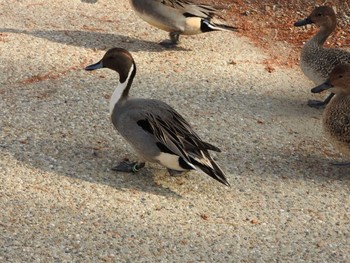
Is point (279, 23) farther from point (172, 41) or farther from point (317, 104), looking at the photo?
point (317, 104)

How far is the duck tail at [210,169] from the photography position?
4977 mm

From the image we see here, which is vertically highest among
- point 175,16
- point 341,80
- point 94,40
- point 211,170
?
point 341,80

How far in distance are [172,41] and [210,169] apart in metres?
3.18

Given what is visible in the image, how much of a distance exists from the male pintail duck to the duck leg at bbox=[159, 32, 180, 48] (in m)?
2.19

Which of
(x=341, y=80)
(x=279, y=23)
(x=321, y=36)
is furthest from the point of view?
(x=279, y=23)

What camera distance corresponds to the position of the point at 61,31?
311 inches

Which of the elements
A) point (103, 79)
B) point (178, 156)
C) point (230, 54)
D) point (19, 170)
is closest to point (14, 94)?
point (103, 79)

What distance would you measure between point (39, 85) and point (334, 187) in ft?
9.38

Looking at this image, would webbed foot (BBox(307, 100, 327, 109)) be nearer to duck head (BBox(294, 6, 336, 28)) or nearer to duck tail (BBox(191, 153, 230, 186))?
duck head (BBox(294, 6, 336, 28))

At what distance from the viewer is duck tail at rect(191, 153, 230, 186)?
4.98m

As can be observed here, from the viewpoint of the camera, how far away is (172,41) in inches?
311

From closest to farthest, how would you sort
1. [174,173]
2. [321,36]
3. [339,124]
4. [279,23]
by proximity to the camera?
[174,173]
[339,124]
[321,36]
[279,23]

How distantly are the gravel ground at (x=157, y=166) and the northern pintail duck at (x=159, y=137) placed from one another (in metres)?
0.21

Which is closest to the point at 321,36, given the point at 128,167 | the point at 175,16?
the point at 175,16
